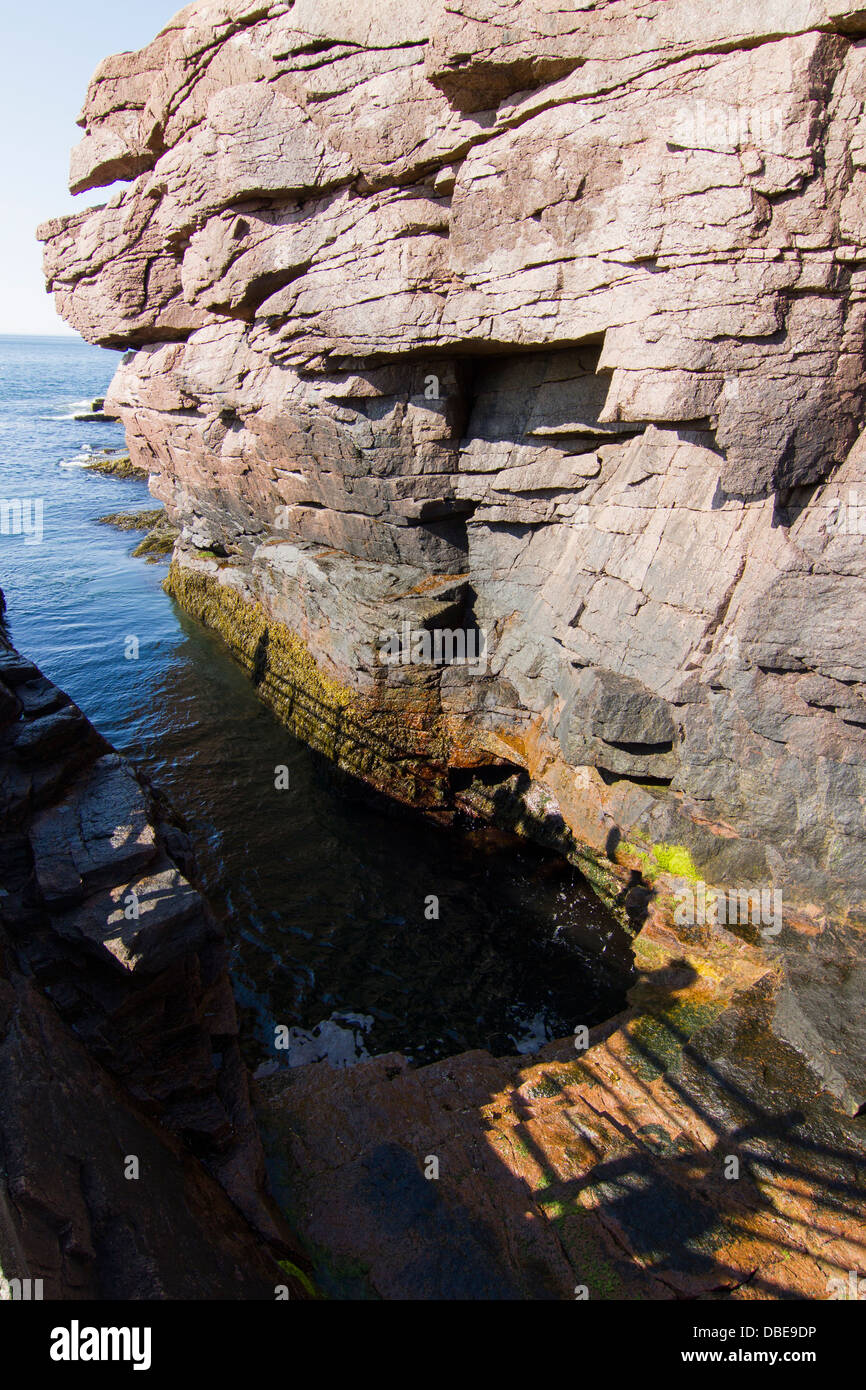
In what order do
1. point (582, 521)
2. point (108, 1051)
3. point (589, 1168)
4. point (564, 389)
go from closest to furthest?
point (108, 1051) → point (589, 1168) → point (564, 389) → point (582, 521)

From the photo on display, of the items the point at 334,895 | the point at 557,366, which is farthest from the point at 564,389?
the point at 334,895

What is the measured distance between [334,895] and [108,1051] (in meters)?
7.45

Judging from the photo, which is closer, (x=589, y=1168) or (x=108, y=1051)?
(x=108, y=1051)

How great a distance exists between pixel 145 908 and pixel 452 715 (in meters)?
10.2

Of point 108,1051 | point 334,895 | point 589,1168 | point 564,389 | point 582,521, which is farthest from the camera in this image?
point 334,895

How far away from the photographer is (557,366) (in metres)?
13.7

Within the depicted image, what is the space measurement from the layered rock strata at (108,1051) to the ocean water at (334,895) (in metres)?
3.71

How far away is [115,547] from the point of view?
3488cm

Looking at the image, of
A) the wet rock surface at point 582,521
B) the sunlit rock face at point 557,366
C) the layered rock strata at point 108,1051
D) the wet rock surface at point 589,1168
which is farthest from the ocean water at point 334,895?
the layered rock strata at point 108,1051

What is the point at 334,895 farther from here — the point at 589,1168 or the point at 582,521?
the point at 582,521

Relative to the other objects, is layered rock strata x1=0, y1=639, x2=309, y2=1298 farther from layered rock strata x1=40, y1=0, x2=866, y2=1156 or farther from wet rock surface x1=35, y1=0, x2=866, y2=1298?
layered rock strata x1=40, y1=0, x2=866, y2=1156

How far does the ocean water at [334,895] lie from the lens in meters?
→ 11.8

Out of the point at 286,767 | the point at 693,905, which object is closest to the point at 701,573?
the point at 693,905

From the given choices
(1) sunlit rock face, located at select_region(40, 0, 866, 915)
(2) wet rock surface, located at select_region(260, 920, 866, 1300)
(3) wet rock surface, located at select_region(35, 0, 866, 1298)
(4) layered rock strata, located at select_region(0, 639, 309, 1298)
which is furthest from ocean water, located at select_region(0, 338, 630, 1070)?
(4) layered rock strata, located at select_region(0, 639, 309, 1298)
